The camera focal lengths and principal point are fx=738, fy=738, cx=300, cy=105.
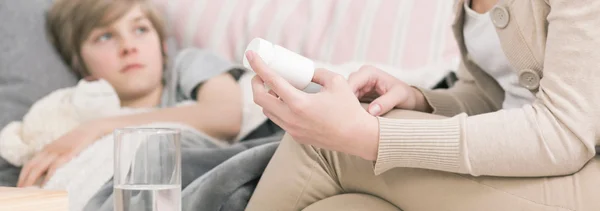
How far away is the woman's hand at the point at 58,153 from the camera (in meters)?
1.22

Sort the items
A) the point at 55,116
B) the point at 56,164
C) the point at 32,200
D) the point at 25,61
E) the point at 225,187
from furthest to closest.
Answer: the point at 25,61 < the point at 55,116 < the point at 56,164 < the point at 225,187 < the point at 32,200

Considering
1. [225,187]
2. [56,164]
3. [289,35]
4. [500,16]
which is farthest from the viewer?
[289,35]

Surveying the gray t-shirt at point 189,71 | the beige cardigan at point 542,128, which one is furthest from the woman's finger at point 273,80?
the gray t-shirt at point 189,71

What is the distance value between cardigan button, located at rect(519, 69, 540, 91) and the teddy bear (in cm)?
85

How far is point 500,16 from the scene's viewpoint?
870 millimetres

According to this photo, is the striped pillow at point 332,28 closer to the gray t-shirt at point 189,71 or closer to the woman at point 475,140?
the gray t-shirt at point 189,71

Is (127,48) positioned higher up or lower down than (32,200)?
lower down

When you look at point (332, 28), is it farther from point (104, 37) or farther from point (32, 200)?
point (32, 200)


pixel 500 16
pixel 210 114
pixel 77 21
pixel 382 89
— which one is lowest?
pixel 210 114

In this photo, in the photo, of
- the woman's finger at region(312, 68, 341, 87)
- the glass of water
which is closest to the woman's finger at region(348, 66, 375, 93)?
the woman's finger at region(312, 68, 341, 87)

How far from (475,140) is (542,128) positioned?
68mm

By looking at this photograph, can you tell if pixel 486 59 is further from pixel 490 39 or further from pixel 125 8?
pixel 125 8

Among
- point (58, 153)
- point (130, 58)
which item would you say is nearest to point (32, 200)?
point (58, 153)

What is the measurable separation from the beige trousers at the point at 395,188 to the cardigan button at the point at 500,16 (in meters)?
0.15
